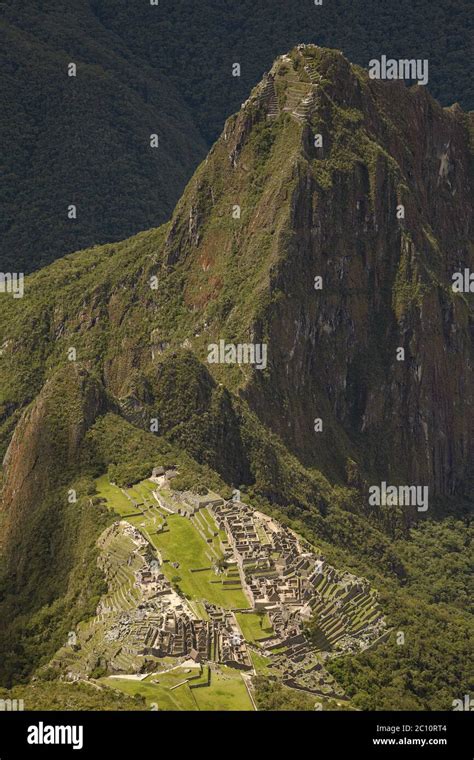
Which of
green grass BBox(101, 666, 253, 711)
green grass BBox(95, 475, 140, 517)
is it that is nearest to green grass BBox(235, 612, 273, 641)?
green grass BBox(101, 666, 253, 711)

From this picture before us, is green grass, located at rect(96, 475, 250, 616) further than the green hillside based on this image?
No

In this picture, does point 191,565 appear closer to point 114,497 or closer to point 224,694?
point 114,497

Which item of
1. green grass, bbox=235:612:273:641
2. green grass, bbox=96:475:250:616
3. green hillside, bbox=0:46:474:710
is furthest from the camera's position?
green hillside, bbox=0:46:474:710

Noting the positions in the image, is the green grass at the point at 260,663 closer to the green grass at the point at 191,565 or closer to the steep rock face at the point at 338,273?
the green grass at the point at 191,565

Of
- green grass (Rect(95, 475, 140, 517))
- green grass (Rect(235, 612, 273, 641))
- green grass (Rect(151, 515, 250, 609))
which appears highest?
green grass (Rect(95, 475, 140, 517))

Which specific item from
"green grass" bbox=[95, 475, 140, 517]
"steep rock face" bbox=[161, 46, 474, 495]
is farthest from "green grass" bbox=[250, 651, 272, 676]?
"steep rock face" bbox=[161, 46, 474, 495]

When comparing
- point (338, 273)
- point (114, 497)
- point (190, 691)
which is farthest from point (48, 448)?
point (338, 273)

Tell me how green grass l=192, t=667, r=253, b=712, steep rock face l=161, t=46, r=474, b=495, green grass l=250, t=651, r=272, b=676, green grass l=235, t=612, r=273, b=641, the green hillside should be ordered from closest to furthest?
green grass l=192, t=667, r=253, b=712
green grass l=250, t=651, r=272, b=676
green grass l=235, t=612, r=273, b=641
the green hillside
steep rock face l=161, t=46, r=474, b=495

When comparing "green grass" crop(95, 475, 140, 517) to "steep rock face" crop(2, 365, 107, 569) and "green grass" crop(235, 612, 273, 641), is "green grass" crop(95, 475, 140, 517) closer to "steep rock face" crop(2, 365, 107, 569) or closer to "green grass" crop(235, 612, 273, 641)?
"steep rock face" crop(2, 365, 107, 569)

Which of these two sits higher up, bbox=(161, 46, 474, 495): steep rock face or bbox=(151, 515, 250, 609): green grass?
bbox=(161, 46, 474, 495): steep rock face
